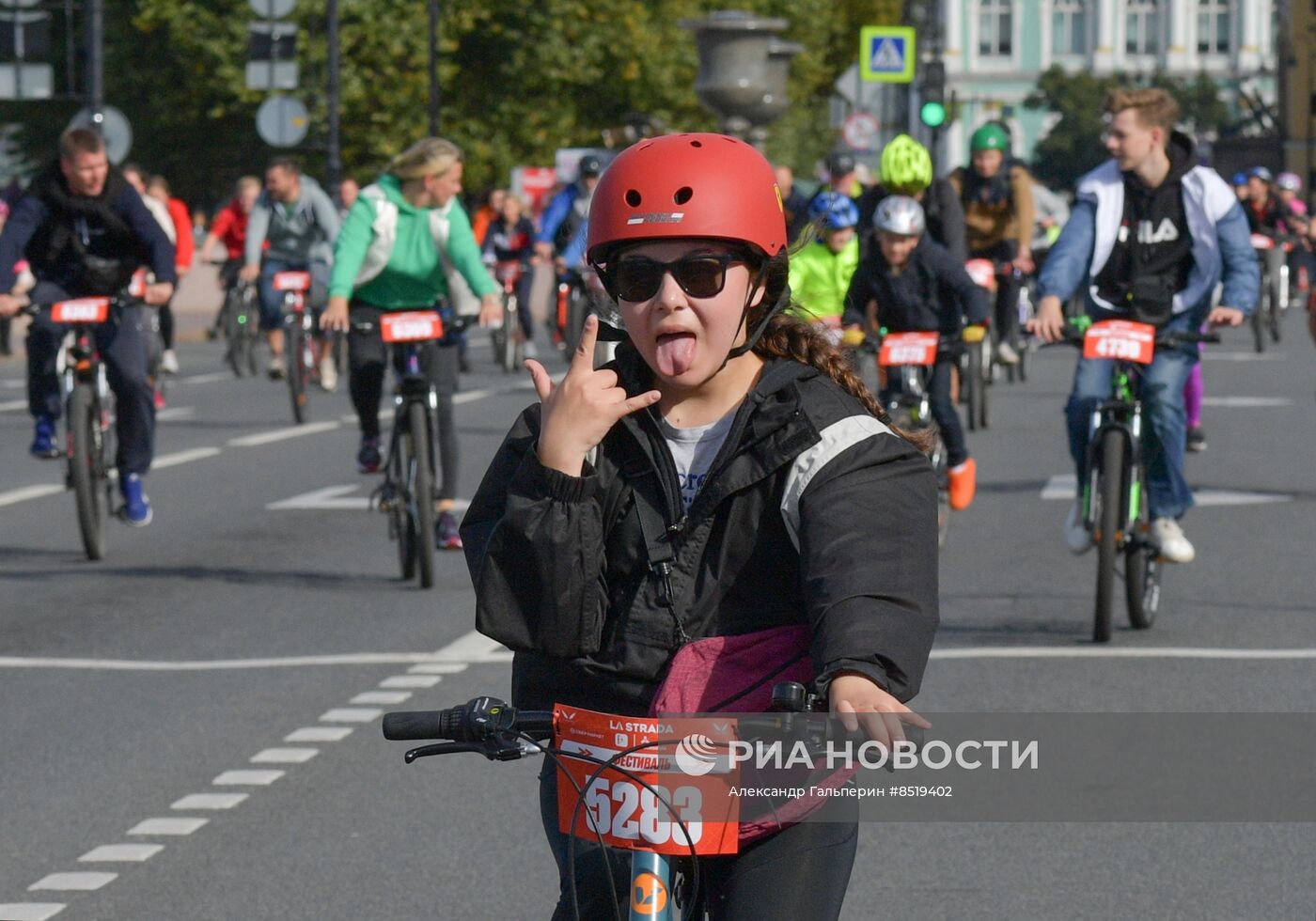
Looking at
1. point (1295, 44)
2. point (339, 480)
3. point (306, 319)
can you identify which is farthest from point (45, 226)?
point (1295, 44)

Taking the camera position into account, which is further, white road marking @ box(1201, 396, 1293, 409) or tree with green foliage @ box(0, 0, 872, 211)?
tree with green foliage @ box(0, 0, 872, 211)

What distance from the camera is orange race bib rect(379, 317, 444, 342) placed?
11219 mm

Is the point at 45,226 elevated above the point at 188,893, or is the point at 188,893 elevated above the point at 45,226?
the point at 45,226

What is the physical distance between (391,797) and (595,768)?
3707mm

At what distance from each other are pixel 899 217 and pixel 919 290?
0.37m

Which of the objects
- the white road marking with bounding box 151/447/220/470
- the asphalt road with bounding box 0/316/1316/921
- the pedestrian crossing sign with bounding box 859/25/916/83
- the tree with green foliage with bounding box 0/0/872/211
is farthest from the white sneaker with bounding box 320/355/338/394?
the tree with green foliage with bounding box 0/0/872/211

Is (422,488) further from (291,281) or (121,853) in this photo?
(291,281)

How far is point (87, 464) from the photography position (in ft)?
38.7

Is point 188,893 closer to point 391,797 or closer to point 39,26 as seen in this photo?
point 391,797

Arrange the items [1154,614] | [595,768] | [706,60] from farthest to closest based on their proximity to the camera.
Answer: [706,60]
[1154,614]
[595,768]

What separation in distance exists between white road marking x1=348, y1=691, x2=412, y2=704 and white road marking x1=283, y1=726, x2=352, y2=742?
41cm

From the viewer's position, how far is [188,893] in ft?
19.4

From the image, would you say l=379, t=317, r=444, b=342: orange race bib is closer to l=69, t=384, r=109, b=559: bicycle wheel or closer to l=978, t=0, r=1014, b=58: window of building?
l=69, t=384, r=109, b=559: bicycle wheel

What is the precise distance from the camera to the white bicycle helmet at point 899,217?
12.5 metres
